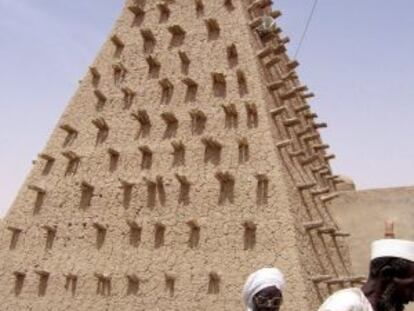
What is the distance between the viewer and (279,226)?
8531 millimetres

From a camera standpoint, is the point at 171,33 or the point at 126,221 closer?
the point at 126,221

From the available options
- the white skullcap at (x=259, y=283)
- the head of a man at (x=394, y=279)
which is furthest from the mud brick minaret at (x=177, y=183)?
the head of a man at (x=394, y=279)

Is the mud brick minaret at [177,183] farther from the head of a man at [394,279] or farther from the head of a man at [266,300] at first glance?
the head of a man at [394,279]

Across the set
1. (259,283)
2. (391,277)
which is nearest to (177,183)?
(259,283)

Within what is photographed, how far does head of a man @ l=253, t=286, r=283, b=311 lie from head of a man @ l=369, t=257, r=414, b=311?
997 mm

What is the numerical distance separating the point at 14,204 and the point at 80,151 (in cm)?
134

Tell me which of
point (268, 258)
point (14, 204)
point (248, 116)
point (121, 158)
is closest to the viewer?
point (268, 258)

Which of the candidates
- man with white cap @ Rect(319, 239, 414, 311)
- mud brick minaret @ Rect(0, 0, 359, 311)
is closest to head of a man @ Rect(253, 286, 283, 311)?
man with white cap @ Rect(319, 239, 414, 311)

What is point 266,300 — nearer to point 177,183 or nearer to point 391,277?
point 391,277

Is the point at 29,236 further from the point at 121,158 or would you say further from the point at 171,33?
the point at 171,33

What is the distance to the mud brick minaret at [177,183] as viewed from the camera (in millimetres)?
8742

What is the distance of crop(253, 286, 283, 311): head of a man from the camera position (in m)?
4.33

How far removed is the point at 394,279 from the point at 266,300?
1100mm

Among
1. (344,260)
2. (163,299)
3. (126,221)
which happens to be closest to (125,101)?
(126,221)
